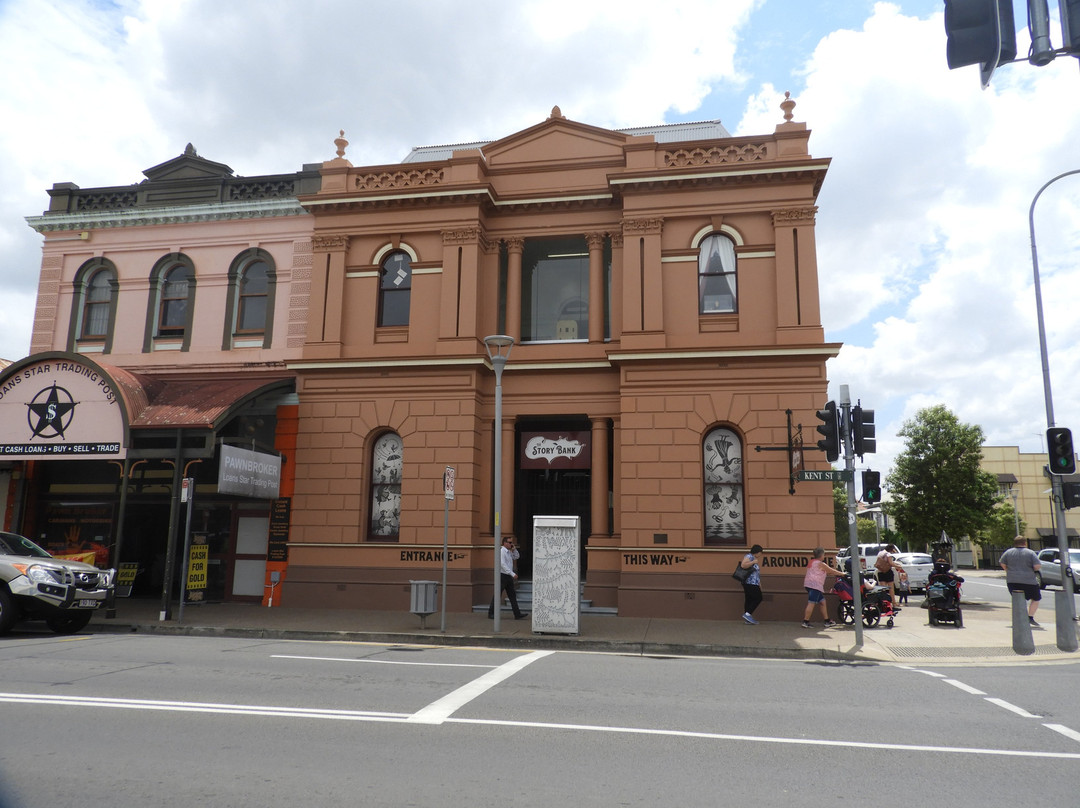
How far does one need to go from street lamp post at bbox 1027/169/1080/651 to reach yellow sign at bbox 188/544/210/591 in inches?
685

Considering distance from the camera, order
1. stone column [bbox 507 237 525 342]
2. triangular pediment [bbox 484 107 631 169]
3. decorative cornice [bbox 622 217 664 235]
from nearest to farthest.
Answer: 1. decorative cornice [bbox 622 217 664 235]
2. stone column [bbox 507 237 525 342]
3. triangular pediment [bbox 484 107 631 169]

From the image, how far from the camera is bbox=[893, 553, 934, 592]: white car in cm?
3033

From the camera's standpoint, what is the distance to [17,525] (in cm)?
1970

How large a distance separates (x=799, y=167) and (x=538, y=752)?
1526 centimetres

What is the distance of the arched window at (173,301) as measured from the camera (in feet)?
67.5

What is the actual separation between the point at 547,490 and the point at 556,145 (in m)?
8.75

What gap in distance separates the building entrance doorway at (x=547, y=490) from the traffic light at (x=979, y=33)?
1444 centimetres

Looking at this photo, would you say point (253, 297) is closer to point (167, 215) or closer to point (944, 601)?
point (167, 215)

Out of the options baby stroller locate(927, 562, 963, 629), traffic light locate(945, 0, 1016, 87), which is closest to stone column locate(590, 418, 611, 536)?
baby stroller locate(927, 562, 963, 629)

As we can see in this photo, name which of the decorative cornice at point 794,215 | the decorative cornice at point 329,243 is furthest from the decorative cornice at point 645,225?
the decorative cornice at point 329,243

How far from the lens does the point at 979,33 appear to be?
14.7 feet

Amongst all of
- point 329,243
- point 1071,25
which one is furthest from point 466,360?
point 1071,25

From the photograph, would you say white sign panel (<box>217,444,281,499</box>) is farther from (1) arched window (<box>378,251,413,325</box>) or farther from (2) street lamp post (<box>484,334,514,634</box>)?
(2) street lamp post (<box>484,334,514,634</box>)

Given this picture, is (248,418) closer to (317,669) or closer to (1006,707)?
(317,669)
